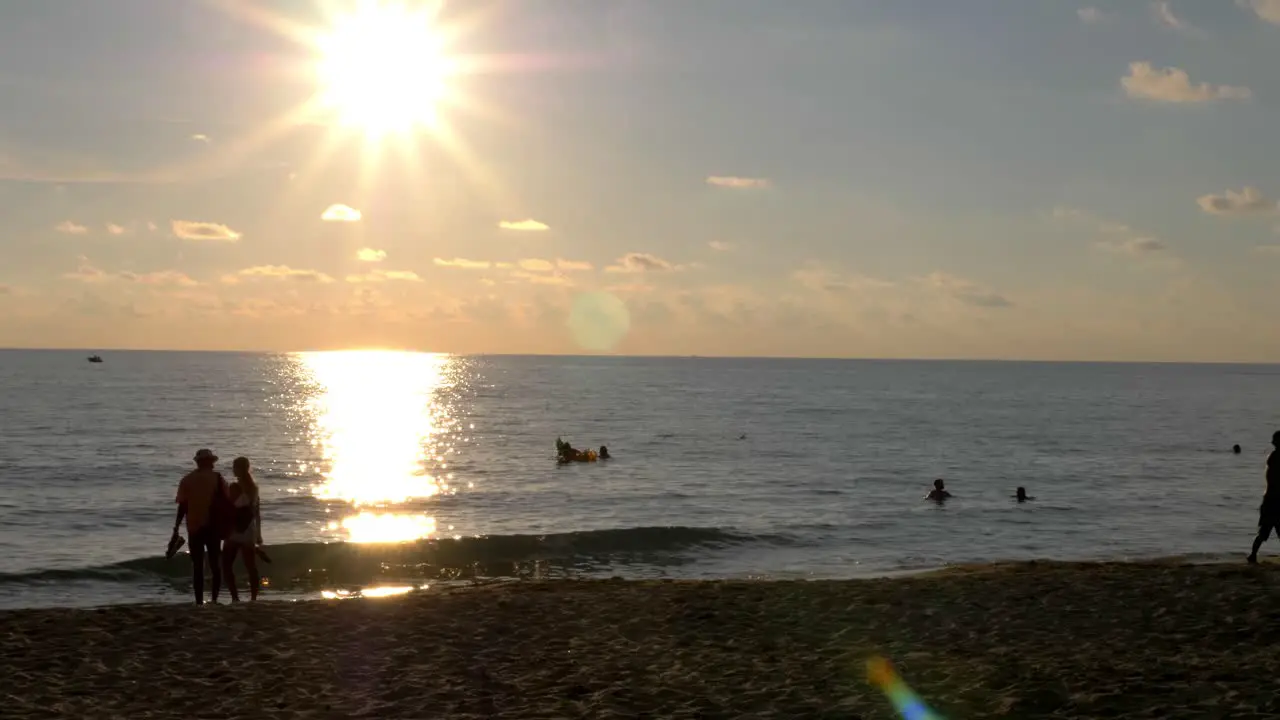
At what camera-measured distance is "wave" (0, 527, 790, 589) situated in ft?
73.1

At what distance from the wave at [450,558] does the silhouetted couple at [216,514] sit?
243 inches

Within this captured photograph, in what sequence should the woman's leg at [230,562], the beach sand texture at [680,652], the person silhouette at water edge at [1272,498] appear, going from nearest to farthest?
the beach sand texture at [680,652] < the woman's leg at [230,562] < the person silhouette at water edge at [1272,498]

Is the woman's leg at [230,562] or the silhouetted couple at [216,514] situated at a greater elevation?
the silhouetted couple at [216,514]

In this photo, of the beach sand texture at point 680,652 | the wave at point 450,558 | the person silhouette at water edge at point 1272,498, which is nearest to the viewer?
the beach sand texture at point 680,652

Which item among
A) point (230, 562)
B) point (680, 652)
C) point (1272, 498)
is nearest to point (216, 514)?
point (230, 562)

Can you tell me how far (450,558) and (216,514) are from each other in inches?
436

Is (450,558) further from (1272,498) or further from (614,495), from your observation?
(1272,498)

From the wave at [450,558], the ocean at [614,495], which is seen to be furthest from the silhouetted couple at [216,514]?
the wave at [450,558]

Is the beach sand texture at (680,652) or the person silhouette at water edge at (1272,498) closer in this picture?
the beach sand texture at (680,652)

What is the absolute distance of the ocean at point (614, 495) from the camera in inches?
948

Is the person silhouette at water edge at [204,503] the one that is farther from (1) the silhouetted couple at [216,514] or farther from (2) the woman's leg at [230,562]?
(2) the woman's leg at [230,562]

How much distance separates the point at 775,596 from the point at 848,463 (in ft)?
131

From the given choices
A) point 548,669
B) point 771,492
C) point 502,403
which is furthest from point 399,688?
point 502,403

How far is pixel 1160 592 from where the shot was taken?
14.7 meters
